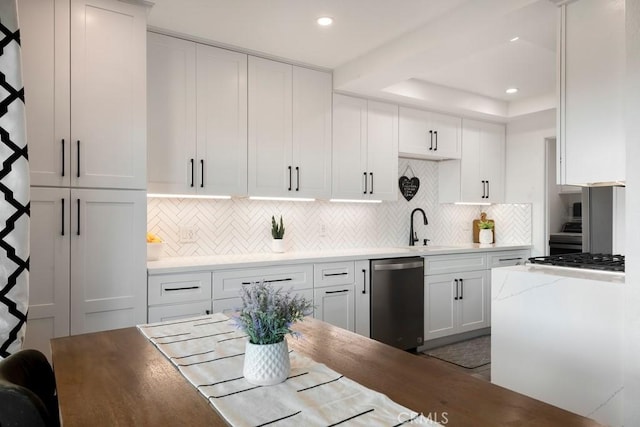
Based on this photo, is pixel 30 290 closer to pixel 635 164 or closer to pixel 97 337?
pixel 97 337

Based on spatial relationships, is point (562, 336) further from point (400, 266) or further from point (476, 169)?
point (476, 169)

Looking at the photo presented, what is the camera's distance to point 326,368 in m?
1.21

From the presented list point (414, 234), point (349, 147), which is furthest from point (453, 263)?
point (349, 147)

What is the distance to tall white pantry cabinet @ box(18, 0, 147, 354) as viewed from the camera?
2.27m

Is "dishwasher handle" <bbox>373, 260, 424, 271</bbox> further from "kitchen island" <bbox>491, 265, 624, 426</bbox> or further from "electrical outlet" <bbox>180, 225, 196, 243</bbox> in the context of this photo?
"electrical outlet" <bbox>180, 225, 196, 243</bbox>

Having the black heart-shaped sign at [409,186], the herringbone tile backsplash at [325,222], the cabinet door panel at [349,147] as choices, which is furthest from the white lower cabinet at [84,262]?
the black heart-shaped sign at [409,186]

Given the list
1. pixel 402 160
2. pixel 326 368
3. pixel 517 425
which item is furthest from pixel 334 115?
pixel 517 425

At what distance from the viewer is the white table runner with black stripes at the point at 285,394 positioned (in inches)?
35.8

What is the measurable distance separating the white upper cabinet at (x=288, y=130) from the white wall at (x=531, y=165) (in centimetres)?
256

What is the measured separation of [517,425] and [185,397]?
0.76 m

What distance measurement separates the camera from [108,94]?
2.47 meters

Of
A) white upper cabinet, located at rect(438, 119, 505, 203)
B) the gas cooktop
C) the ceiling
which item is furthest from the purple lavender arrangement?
white upper cabinet, located at rect(438, 119, 505, 203)

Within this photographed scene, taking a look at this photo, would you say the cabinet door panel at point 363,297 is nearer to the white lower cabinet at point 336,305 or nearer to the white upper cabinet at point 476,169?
the white lower cabinet at point 336,305

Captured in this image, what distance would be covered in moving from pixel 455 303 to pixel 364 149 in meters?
1.79
